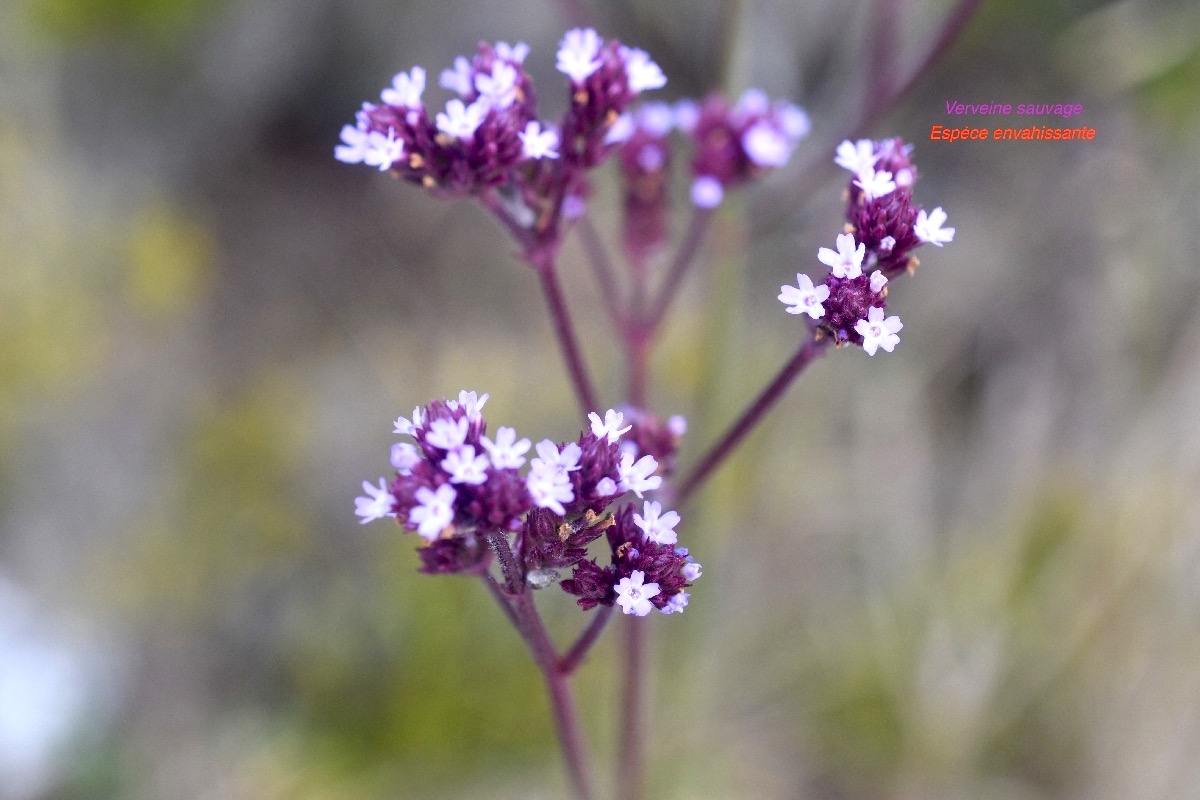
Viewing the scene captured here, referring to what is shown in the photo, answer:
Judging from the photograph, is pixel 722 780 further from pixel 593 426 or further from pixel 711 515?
pixel 593 426

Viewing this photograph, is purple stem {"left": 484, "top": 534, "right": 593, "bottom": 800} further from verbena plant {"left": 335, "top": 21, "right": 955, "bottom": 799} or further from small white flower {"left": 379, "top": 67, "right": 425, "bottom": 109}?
small white flower {"left": 379, "top": 67, "right": 425, "bottom": 109}

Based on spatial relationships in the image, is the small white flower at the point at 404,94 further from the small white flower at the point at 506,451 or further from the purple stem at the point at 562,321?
the small white flower at the point at 506,451

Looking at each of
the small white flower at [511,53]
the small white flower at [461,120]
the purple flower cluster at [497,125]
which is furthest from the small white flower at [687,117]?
the small white flower at [461,120]

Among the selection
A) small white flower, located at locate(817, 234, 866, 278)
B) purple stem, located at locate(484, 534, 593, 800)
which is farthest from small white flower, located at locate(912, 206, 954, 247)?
purple stem, located at locate(484, 534, 593, 800)

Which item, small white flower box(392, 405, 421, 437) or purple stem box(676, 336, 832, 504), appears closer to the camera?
small white flower box(392, 405, 421, 437)

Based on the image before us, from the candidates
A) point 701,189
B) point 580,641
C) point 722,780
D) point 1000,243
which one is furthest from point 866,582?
point 580,641

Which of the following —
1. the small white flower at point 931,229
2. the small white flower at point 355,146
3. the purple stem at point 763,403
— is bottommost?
the purple stem at point 763,403
